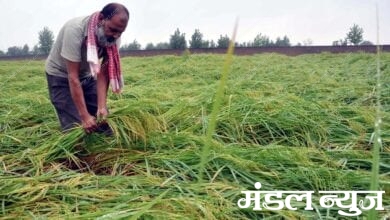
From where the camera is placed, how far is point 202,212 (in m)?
1.36

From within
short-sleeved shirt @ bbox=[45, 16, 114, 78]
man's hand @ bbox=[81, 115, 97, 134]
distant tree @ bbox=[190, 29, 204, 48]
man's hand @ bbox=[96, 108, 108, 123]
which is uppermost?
distant tree @ bbox=[190, 29, 204, 48]

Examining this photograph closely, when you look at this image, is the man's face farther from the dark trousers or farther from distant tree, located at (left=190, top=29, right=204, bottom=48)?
distant tree, located at (left=190, top=29, right=204, bottom=48)

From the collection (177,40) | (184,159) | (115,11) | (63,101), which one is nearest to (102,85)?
(63,101)

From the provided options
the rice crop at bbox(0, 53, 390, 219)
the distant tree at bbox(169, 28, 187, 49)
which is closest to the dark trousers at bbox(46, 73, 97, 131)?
the rice crop at bbox(0, 53, 390, 219)

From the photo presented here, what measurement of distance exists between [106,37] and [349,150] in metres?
1.39

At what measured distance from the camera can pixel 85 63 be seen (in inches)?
92.8

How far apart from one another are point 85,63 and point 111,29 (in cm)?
37

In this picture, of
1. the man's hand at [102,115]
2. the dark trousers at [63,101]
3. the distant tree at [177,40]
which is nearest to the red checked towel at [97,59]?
the man's hand at [102,115]

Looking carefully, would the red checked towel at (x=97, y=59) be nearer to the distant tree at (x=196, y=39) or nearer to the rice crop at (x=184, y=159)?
the rice crop at (x=184, y=159)

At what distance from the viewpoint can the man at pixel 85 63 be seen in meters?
2.09

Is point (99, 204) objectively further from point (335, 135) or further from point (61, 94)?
point (335, 135)

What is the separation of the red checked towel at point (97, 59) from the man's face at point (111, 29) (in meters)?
0.04

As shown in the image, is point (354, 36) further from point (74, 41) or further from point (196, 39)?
point (74, 41)

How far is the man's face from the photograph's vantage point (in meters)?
2.02
